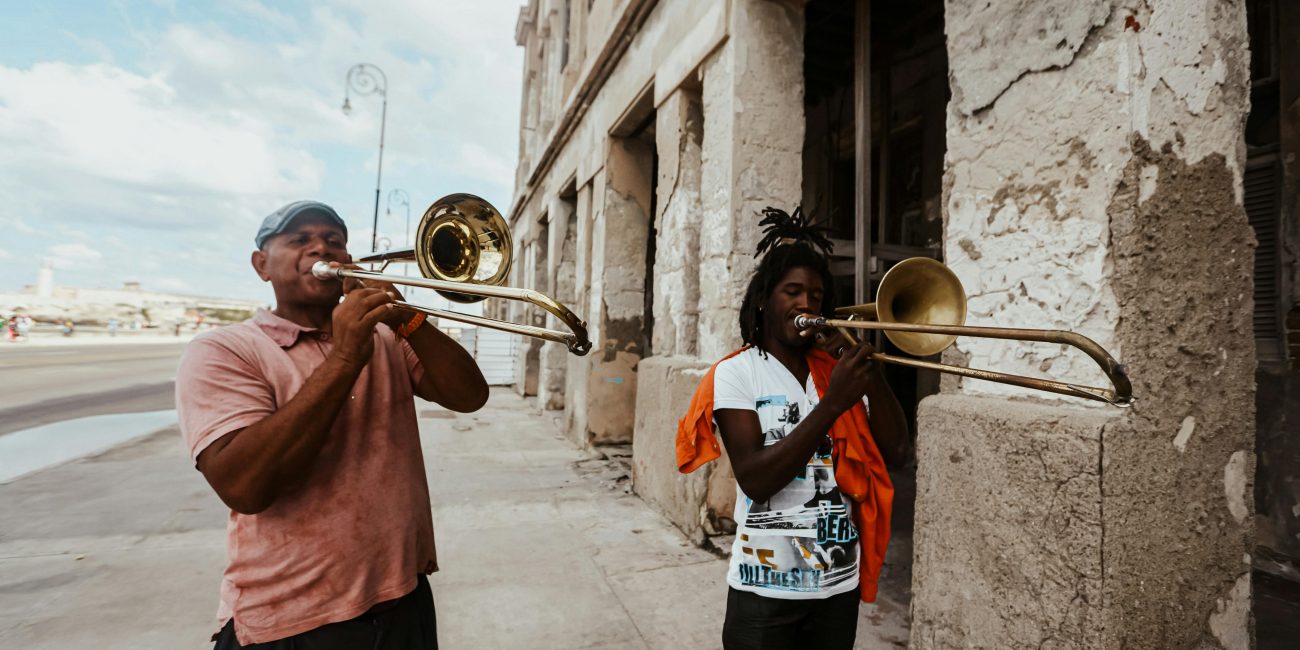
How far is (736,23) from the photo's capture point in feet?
12.1

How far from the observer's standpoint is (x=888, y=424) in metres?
1.78

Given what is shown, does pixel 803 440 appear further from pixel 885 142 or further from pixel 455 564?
pixel 885 142

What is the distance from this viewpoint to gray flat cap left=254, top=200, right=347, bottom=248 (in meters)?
1.43

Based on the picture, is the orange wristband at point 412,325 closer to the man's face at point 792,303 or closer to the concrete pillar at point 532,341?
the man's face at point 792,303

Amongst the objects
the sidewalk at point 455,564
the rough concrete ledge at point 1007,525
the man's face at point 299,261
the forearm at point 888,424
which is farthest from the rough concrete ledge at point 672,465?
the man's face at point 299,261

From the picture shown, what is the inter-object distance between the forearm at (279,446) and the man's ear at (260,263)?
424 mm

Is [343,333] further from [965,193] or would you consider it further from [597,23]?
[597,23]

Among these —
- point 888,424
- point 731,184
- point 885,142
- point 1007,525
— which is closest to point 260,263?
point 888,424

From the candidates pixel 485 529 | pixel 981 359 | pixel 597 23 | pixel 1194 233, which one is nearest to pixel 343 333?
pixel 981 359

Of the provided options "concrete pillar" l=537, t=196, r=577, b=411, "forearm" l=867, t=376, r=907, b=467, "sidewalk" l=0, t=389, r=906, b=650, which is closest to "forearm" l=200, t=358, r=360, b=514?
"forearm" l=867, t=376, r=907, b=467

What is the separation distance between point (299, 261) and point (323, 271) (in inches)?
3.5

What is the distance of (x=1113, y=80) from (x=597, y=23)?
6743mm

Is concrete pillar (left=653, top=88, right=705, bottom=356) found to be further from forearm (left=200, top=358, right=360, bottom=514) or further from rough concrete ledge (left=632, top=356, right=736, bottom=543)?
forearm (left=200, top=358, right=360, bottom=514)

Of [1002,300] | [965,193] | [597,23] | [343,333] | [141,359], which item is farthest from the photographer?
[141,359]
